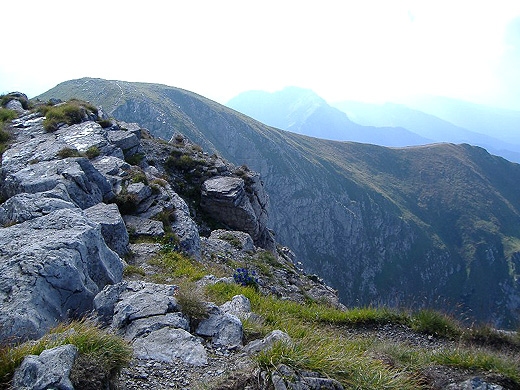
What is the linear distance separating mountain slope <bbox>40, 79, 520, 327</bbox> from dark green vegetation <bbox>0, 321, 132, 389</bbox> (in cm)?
11370

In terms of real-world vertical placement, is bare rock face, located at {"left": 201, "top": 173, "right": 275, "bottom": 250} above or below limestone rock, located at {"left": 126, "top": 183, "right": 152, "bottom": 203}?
below

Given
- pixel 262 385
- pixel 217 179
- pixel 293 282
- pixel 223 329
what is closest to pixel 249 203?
pixel 217 179

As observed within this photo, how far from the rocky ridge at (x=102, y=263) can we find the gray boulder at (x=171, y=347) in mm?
17

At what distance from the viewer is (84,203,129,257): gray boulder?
12969 mm

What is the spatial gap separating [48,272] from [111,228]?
6025 millimetres

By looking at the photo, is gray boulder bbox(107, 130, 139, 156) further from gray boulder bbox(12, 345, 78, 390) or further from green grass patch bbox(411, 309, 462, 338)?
gray boulder bbox(12, 345, 78, 390)

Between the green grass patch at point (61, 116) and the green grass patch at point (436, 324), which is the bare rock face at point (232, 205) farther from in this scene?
the green grass patch at point (436, 324)

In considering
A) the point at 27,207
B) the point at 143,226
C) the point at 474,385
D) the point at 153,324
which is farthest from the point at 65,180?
the point at 474,385

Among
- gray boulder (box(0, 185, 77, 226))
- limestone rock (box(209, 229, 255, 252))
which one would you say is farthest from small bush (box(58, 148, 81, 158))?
limestone rock (box(209, 229, 255, 252))

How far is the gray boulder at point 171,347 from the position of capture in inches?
239

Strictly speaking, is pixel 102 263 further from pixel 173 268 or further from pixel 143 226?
pixel 143 226

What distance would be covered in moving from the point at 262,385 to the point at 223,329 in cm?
227

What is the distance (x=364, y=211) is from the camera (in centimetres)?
14475

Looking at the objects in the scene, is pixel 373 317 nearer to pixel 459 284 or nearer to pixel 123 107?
pixel 123 107
